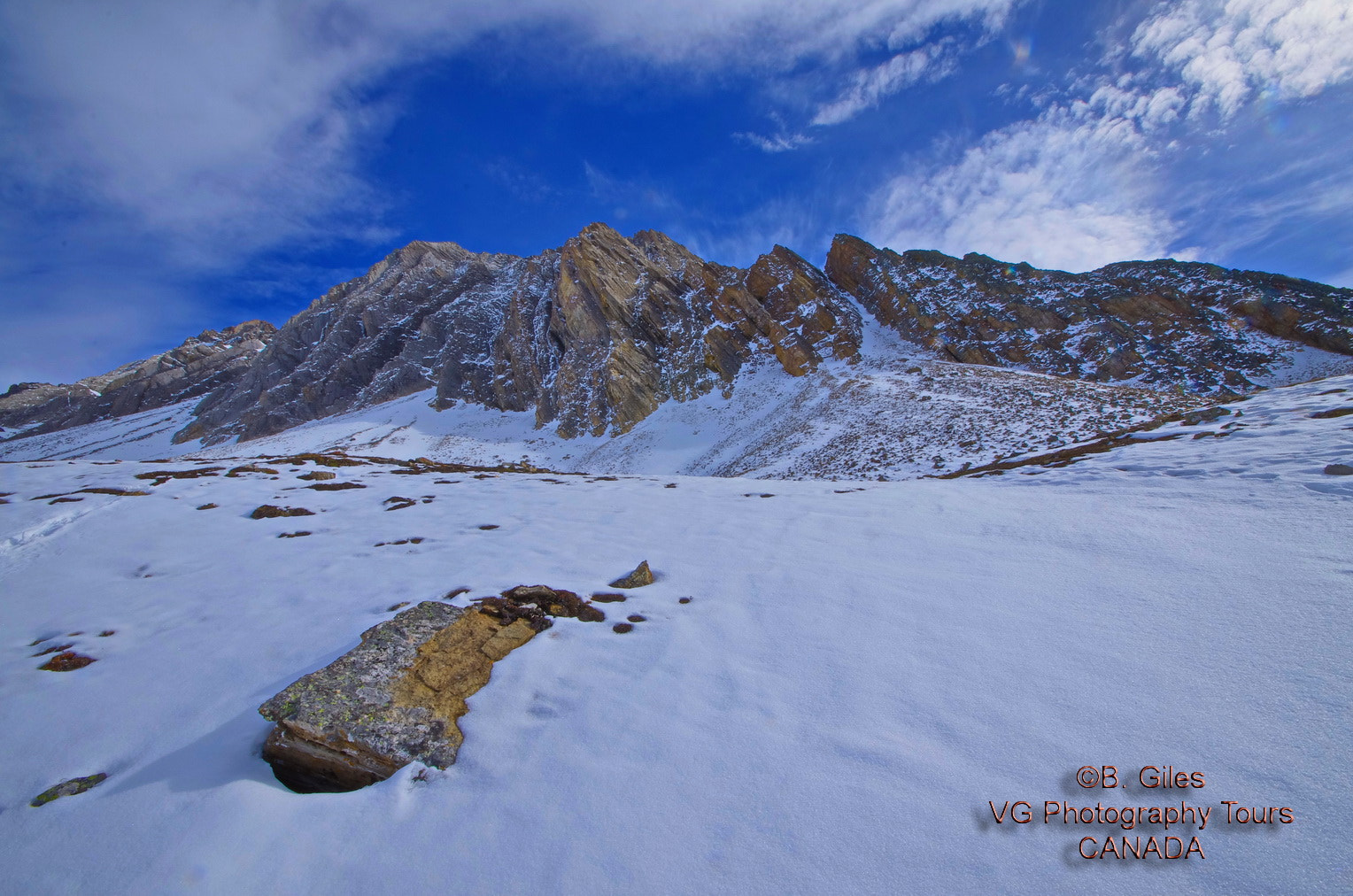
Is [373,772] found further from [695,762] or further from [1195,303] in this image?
[1195,303]

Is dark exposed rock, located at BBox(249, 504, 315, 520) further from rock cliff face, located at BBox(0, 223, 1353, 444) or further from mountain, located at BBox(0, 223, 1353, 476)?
rock cliff face, located at BBox(0, 223, 1353, 444)

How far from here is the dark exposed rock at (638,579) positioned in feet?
19.7

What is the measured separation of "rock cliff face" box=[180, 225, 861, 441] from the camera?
42.0m

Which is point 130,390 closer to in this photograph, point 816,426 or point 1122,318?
point 816,426

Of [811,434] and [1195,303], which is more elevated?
[1195,303]

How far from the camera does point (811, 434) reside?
2370 cm

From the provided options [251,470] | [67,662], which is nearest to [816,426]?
[251,470]

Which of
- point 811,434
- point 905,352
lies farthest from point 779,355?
point 811,434

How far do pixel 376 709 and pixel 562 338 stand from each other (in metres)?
50.7

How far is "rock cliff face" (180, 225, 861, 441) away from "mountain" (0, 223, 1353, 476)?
11.3 inches

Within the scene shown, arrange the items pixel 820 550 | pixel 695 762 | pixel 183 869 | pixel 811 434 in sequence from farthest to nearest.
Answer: pixel 811 434
pixel 820 550
pixel 695 762
pixel 183 869

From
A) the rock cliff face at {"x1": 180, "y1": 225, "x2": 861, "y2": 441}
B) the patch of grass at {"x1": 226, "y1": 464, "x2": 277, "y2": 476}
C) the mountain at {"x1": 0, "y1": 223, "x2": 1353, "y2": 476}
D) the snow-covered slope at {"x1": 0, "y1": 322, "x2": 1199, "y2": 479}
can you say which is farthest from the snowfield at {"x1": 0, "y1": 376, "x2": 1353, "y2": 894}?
the rock cliff face at {"x1": 180, "y1": 225, "x2": 861, "y2": 441}

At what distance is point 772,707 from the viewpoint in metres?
3.56

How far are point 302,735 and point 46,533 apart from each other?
38.3 ft
